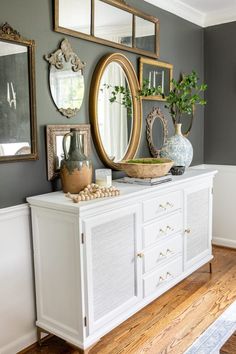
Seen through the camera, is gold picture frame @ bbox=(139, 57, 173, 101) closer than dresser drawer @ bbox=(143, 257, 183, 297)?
No

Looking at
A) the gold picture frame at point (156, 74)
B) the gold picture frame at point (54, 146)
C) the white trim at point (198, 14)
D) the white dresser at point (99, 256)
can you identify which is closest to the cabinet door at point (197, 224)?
the white dresser at point (99, 256)

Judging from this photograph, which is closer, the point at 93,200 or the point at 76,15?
the point at 93,200

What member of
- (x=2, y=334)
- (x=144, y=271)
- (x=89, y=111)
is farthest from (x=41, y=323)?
(x=89, y=111)

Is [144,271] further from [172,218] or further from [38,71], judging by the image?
[38,71]

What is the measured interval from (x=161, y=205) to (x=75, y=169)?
2.24ft

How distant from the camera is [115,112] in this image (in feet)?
8.86

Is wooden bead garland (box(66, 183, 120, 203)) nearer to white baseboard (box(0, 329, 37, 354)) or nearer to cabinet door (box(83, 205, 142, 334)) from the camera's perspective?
cabinet door (box(83, 205, 142, 334))

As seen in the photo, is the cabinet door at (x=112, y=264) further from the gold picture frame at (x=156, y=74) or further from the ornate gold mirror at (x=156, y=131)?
the gold picture frame at (x=156, y=74)

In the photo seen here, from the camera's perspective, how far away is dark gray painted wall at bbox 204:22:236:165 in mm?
3609

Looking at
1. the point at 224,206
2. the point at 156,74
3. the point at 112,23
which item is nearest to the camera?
the point at 112,23

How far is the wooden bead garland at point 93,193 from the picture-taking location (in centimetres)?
198

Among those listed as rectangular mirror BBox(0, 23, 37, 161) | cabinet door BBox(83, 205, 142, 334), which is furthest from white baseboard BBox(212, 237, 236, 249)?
rectangular mirror BBox(0, 23, 37, 161)

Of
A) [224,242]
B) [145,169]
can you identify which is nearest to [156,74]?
[145,169]

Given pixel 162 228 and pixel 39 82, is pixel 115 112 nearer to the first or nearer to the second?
pixel 39 82
